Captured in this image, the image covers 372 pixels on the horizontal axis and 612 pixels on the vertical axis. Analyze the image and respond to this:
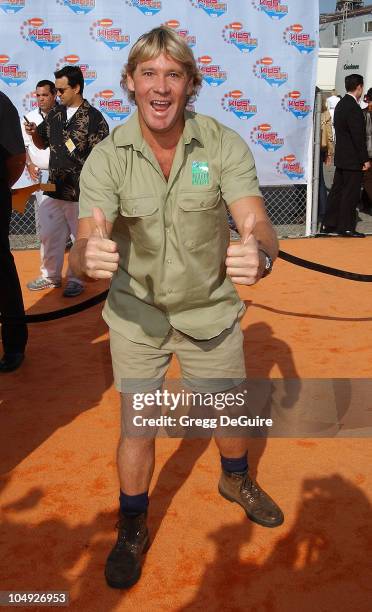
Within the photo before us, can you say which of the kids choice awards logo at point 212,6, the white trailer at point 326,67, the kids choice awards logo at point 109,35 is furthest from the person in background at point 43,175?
the white trailer at point 326,67

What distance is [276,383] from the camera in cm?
484

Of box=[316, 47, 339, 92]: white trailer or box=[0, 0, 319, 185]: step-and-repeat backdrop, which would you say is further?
box=[316, 47, 339, 92]: white trailer

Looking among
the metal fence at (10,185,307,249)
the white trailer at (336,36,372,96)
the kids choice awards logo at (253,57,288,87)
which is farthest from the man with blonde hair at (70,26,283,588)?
the white trailer at (336,36,372,96)

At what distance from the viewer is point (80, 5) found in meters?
8.73

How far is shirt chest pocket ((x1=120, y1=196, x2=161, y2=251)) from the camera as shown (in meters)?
2.61

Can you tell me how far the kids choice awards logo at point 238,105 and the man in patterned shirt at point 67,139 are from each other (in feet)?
11.0

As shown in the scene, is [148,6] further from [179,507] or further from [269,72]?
A: [179,507]

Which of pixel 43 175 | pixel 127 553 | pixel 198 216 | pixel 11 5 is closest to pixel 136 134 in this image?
pixel 198 216

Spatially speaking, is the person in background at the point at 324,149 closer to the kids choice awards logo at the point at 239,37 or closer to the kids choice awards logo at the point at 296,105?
the kids choice awards logo at the point at 296,105

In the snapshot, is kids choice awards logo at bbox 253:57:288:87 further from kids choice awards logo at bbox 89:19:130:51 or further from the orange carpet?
the orange carpet

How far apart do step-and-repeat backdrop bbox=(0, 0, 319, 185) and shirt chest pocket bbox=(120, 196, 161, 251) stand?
688 cm

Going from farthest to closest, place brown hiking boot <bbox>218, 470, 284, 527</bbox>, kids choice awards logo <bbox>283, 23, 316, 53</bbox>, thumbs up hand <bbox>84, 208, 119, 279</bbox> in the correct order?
kids choice awards logo <bbox>283, 23, 316, 53</bbox> → brown hiking boot <bbox>218, 470, 284, 527</bbox> → thumbs up hand <bbox>84, 208, 119, 279</bbox>

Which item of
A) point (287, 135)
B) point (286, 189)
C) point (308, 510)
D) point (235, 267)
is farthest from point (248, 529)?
point (286, 189)

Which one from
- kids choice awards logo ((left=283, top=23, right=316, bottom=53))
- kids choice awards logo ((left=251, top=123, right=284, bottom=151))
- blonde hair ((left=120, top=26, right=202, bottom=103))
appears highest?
kids choice awards logo ((left=283, top=23, right=316, bottom=53))
